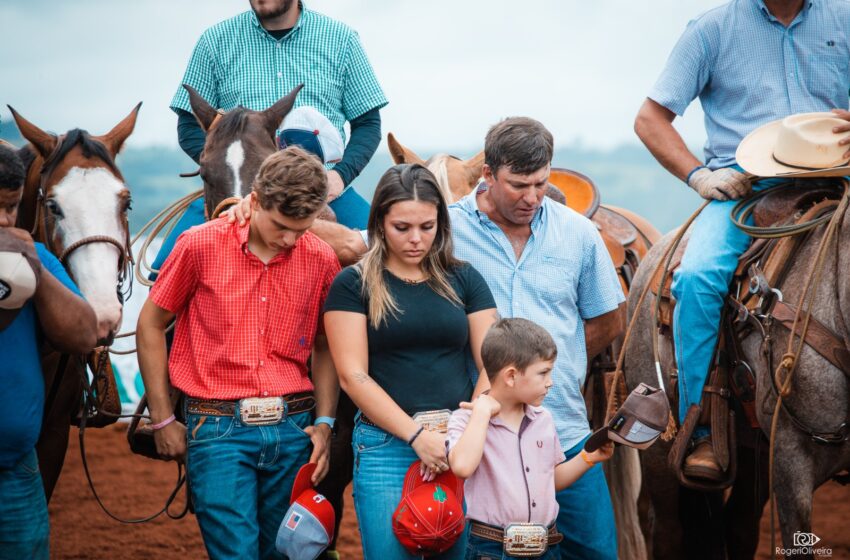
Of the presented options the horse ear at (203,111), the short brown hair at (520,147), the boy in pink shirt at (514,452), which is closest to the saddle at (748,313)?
the short brown hair at (520,147)

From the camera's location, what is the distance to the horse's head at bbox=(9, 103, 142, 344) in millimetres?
4086

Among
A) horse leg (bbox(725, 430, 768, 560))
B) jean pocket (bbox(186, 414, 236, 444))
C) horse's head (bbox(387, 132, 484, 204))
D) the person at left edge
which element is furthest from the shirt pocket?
the person at left edge

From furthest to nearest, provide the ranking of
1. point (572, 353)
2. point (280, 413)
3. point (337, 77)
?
1. point (337, 77)
2. point (572, 353)
3. point (280, 413)

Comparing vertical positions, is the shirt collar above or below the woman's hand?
above

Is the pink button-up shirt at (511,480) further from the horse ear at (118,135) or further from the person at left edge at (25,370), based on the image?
the horse ear at (118,135)

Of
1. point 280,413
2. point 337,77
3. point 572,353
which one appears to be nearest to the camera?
point 280,413

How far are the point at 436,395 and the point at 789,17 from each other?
271 centimetres

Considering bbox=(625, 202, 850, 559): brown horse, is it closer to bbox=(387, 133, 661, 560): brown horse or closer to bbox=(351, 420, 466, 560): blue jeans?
bbox=(387, 133, 661, 560): brown horse

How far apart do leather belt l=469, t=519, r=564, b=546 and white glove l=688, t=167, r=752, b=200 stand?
6.54ft

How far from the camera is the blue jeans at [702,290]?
4.44m

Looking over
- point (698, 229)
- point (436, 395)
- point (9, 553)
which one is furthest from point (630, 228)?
point (9, 553)

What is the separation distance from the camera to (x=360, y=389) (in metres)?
3.37

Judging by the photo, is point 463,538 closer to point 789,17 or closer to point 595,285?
point 595,285

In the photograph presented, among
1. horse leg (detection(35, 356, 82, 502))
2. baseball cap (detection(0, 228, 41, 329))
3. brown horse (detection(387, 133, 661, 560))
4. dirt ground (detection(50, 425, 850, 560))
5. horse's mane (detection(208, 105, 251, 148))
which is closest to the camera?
baseball cap (detection(0, 228, 41, 329))
